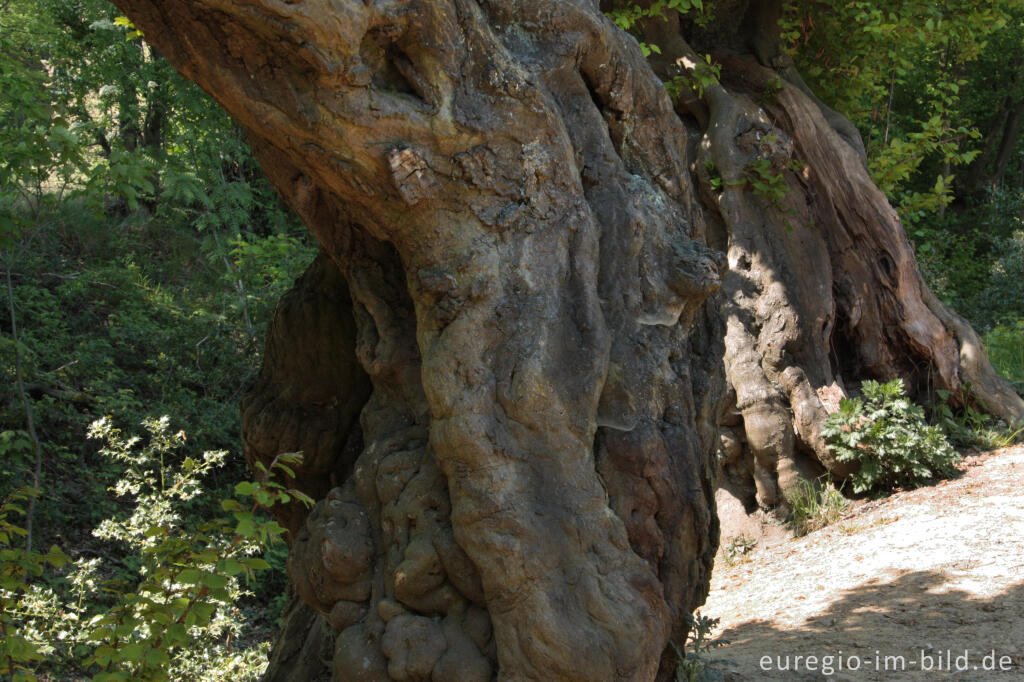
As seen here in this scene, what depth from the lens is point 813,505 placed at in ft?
27.1

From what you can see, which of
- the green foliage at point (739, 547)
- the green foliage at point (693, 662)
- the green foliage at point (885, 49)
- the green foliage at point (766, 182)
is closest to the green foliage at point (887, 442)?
the green foliage at point (739, 547)

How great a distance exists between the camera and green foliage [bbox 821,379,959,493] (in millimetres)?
8008

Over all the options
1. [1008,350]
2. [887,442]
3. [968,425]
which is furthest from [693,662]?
[1008,350]

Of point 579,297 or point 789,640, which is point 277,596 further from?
point 579,297

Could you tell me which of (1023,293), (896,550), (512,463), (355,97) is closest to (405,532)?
(512,463)

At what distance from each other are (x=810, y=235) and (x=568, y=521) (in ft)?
21.0

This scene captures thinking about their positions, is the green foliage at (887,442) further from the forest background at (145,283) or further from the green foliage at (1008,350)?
the green foliage at (1008,350)

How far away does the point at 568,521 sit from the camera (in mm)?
3449

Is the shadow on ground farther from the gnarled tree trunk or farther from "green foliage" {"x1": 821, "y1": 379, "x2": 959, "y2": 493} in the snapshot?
"green foliage" {"x1": 821, "y1": 379, "x2": 959, "y2": 493}

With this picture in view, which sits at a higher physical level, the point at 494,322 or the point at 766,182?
the point at 766,182

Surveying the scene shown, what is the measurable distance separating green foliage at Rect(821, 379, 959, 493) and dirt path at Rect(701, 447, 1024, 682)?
7.9 inches

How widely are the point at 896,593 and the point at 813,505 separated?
2.34 meters

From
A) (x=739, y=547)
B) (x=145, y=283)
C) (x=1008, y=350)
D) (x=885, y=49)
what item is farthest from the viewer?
(x=1008, y=350)

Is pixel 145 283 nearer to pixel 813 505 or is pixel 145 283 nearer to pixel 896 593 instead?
pixel 813 505
